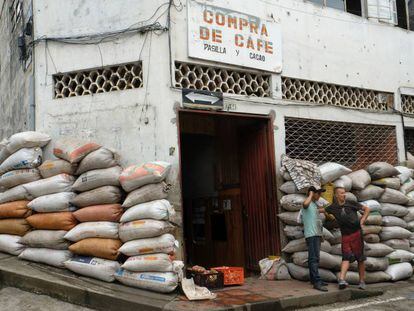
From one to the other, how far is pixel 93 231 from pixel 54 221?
0.71 meters

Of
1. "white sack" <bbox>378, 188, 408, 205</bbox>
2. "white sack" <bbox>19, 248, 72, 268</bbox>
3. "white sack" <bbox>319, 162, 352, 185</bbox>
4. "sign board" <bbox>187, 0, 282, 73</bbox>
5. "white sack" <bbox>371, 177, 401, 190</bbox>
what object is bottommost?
"white sack" <bbox>19, 248, 72, 268</bbox>

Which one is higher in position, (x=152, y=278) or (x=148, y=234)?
(x=148, y=234)

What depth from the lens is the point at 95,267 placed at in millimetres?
6348

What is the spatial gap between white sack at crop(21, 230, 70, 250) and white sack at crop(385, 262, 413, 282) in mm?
5228

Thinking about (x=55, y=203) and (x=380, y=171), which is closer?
(x=55, y=203)

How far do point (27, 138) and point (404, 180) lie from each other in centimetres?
674

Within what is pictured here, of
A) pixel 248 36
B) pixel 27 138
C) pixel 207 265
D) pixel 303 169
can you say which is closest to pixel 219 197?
pixel 207 265

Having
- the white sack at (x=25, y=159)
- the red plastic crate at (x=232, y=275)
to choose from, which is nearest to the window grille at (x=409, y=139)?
the red plastic crate at (x=232, y=275)

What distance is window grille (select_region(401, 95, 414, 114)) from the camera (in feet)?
34.5

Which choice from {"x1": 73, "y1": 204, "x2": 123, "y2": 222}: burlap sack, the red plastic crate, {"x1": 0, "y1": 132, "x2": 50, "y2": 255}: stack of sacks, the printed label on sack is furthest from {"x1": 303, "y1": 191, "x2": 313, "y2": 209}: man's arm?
{"x1": 0, "y1": 132, "x2": 50, "y2": 255}: stack of sacks

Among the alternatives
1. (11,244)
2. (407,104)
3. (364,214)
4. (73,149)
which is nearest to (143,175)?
(73,149)

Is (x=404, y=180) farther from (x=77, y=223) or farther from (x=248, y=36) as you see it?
(x=77, y=223)

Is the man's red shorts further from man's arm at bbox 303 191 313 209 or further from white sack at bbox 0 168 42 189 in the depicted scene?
white sack at bbox 0 168 42 189

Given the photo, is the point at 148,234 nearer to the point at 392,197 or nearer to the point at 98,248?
the point at 98,248
